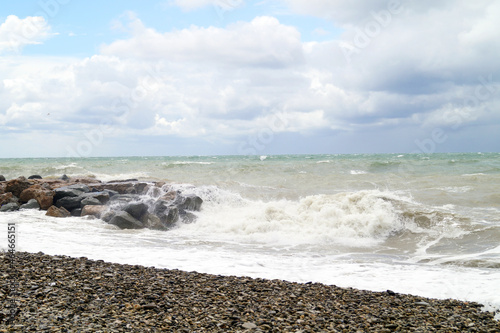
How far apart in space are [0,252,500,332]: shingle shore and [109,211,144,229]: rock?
5.35m

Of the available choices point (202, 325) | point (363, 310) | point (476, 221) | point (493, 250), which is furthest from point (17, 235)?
point (476, 221)

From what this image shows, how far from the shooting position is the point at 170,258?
303 inches

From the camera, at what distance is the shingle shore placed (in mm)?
4043

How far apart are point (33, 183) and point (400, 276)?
14359mm

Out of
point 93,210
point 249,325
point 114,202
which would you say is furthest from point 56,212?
point 249,325

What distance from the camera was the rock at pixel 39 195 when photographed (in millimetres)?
13852

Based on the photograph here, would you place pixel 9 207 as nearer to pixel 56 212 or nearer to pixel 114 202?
pixel 56 212

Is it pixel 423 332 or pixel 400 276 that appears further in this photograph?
pixel 400 276

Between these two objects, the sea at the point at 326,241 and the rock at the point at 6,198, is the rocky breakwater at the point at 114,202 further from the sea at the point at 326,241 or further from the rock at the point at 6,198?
the sea at the point at 326,241

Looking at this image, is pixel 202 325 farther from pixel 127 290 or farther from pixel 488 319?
pixel 488 319

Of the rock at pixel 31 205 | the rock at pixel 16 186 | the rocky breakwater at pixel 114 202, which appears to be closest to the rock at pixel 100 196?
the rocky breakwater at pixel 114 202

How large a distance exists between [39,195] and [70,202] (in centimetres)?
130

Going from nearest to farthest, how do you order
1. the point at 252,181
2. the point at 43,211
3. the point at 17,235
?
the point at 17,235, the point at 43,211, the point at 252,181

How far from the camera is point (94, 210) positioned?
42.1 feet
